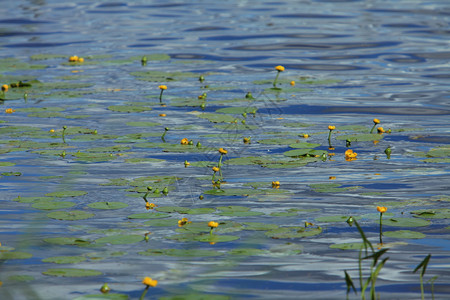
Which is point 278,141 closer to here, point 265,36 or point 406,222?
Result: point 406,222

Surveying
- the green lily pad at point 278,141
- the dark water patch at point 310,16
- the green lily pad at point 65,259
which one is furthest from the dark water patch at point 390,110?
the dark water patch at point 310,16

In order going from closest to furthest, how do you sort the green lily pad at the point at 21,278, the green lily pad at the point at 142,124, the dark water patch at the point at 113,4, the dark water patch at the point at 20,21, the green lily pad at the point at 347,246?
the green lily pad at the point at 21,278
the green lily pad at the point at 347,246
the green lily pad at the point at 142,124
the dark water patch at the point at 20,21
the dark water patch at the point at 113,4

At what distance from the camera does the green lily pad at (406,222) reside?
344 cm

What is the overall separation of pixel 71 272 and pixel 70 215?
0.71 meters

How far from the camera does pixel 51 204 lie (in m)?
3.74

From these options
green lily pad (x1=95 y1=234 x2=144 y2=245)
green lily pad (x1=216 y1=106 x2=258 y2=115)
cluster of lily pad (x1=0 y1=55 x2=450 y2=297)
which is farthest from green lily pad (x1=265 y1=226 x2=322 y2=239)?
green lily pad (x1=216 y1=106 x2=258 y2=115)

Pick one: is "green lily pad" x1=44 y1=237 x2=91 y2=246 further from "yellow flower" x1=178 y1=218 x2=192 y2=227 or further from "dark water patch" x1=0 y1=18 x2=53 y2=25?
"dark water patch" x1=0 y1=18 x2=53 y2=25

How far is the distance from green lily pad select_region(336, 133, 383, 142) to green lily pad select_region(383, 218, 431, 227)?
1.58m

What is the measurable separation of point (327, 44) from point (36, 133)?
535 cm

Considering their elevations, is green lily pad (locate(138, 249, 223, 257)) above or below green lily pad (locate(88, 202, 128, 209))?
below

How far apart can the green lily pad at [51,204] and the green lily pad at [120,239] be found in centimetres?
51

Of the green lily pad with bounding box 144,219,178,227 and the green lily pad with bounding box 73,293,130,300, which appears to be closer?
the green lily pad with bounding box 73,293,130,300

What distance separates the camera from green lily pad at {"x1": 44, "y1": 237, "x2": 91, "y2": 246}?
3238 mm

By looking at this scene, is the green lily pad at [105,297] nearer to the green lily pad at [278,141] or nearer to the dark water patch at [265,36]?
the green lily pad at [278,141]
